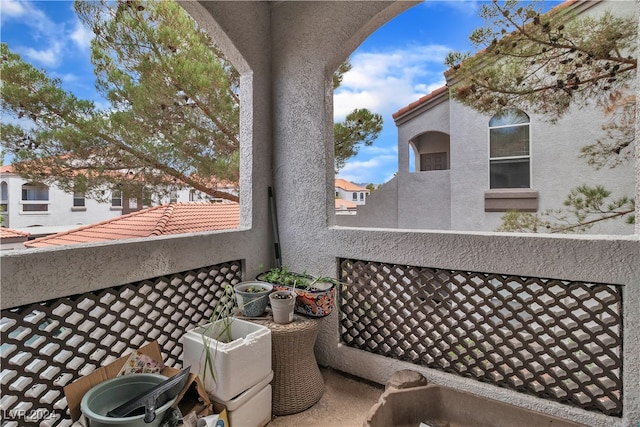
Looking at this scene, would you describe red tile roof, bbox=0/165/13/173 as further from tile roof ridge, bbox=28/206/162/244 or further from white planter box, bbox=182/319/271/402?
white planter box, bbox=182/319/271/402

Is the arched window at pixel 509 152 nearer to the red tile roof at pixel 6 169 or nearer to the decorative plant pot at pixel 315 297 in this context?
the decorative plant pot at pixel 315 297

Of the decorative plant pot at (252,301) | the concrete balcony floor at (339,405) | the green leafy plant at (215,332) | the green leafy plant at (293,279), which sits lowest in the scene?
the concrete balcony floor at (339,405)

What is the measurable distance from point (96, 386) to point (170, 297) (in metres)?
0.69

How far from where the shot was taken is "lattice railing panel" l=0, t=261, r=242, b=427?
1.50m

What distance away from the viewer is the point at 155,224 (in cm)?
417

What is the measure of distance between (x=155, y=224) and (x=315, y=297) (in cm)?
298

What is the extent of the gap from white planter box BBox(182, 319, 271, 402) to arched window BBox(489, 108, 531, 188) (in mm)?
4627

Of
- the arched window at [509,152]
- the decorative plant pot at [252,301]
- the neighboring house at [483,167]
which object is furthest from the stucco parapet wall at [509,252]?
the arched window at [509,152]

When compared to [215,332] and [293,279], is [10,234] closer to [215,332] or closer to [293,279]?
[215,332]

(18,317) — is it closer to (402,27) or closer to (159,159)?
(159,159)

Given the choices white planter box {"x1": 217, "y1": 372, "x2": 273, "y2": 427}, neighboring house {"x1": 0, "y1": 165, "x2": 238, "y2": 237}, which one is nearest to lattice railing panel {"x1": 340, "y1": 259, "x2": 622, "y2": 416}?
white planter box {"x1": 217, "y1": 372, "x2": 273, "y2": 427}

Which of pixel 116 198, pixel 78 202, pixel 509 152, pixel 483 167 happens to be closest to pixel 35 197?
pixel 78 202

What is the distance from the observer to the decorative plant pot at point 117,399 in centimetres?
129

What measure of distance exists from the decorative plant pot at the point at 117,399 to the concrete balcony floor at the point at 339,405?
813 mm
